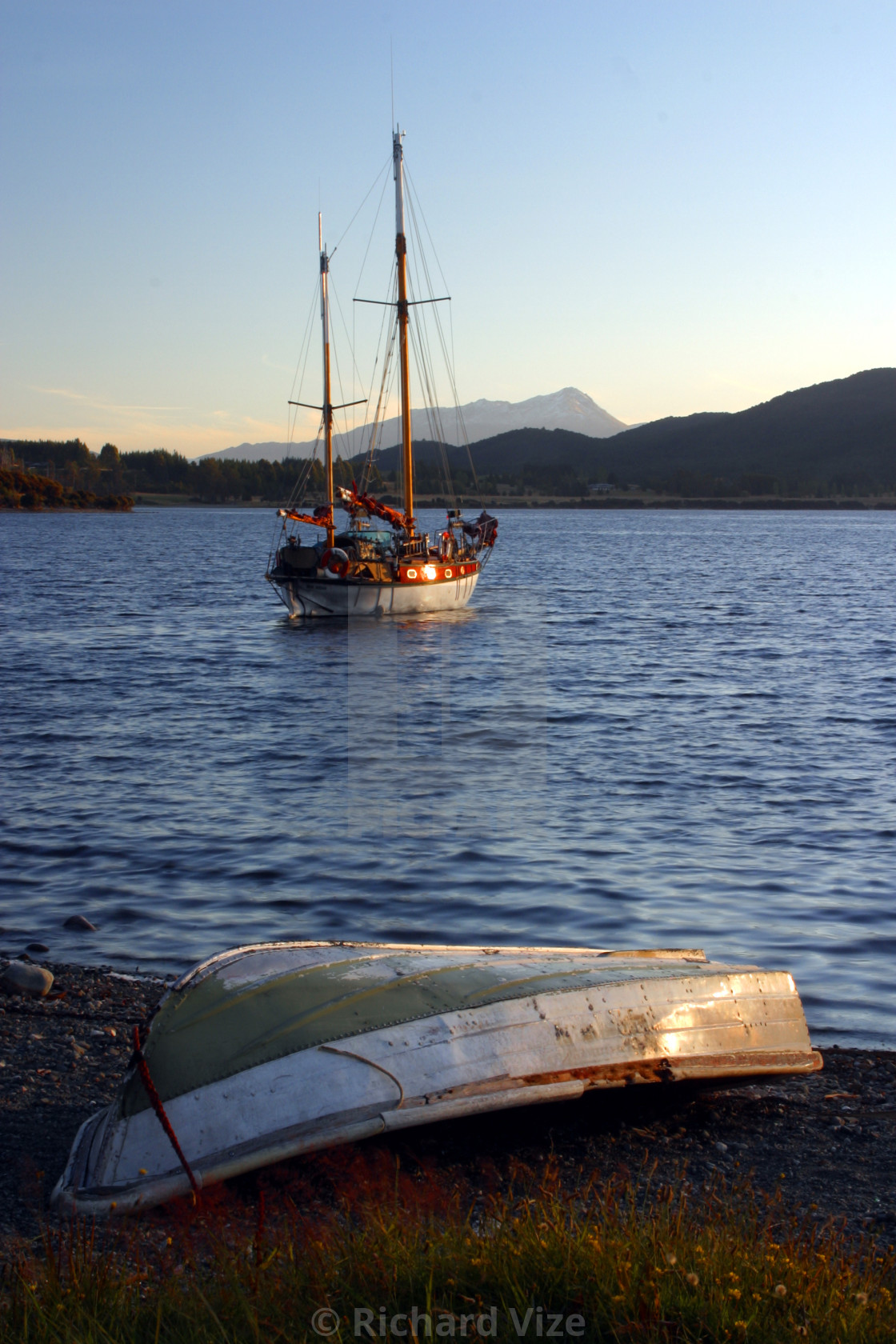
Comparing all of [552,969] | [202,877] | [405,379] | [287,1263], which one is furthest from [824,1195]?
[405,379]

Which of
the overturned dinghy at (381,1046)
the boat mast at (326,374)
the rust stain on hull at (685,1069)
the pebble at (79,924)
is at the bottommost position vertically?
the pebble at (79,924)

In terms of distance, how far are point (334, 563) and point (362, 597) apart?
1.88 meters

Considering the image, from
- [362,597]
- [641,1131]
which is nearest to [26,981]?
[641,1131]

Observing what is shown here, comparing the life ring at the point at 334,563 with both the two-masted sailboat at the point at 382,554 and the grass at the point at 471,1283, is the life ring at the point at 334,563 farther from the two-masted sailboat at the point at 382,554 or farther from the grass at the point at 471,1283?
the grass at the point at 471,1283

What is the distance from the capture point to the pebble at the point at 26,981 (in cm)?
766

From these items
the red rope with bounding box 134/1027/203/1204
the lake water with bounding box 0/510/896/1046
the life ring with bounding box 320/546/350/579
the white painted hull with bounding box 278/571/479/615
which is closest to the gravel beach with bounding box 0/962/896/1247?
the red rope with bounding box 134/1027/203/1204

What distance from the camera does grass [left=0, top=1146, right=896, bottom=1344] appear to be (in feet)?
10.9

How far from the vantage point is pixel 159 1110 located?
4875 mm

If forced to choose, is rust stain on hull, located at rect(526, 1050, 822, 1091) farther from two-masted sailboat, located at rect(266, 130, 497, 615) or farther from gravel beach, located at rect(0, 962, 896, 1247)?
two-masted sailboat, located at rect(266, 130, 497, 615)

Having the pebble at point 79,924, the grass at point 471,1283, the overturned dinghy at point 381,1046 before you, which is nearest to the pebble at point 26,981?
the pebble at point 79,924

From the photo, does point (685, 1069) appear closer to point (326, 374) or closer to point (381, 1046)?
point (381, 1046)

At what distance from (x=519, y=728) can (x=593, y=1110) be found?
577 inches

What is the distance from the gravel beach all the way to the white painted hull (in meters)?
30.9

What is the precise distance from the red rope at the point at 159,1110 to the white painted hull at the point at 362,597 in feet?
106
